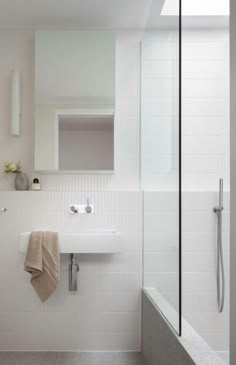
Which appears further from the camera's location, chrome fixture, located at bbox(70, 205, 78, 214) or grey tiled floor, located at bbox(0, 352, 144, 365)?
chrome fixture, located at bbox(70, 205, 78, 214)

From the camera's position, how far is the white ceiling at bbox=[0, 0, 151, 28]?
2879mm

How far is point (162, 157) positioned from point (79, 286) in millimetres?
1323

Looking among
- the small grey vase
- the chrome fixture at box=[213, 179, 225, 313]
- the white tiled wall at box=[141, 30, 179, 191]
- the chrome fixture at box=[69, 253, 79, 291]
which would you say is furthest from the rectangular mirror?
the chrome fixture at box=[213, 179, 225, 313]

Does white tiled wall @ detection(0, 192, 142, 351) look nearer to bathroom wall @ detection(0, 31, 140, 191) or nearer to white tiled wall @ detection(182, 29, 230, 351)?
bathroom wall @ detection(0, 31, 140, 191)

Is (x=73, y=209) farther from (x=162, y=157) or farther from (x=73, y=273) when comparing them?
(x=162, y=157)

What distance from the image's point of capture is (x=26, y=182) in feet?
10.4

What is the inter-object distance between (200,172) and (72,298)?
52.4 inches

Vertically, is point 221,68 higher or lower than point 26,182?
higher

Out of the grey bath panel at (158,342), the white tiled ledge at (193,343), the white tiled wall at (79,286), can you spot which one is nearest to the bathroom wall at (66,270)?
the white tiled wall at (79,286)

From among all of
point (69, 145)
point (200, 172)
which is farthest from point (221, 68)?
point (69, 145)

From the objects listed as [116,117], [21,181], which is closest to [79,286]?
[21,181]

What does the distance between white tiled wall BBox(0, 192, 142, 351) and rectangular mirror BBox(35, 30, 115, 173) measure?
0.29 m

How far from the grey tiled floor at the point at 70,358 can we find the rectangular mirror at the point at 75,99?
1.35 meters

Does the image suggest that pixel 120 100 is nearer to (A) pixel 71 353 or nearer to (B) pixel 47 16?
(B) pixel 47 16
